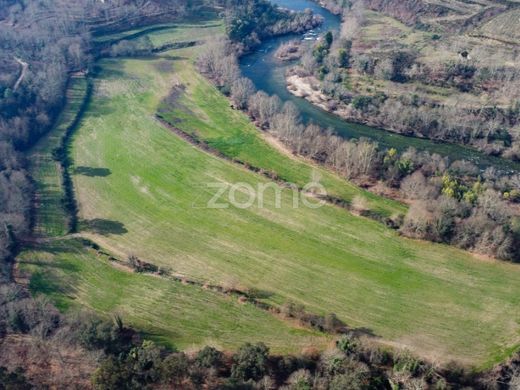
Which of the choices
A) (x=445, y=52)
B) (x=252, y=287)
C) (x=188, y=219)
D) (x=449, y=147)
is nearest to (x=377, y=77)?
(x=445, y=52)

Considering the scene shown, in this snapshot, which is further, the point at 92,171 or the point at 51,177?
the point at 92,171

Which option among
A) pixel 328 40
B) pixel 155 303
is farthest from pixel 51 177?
pixel 328 40

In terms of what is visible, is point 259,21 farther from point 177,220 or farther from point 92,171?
point 177,220

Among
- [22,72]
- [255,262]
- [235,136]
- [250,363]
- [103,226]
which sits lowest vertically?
[250,363]

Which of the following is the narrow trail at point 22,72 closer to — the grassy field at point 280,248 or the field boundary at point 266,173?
the grassy field at point 280,248

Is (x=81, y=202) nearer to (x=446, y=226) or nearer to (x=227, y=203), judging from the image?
(x=227, y=203)

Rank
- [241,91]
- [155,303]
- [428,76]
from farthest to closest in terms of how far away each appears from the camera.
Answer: [428,76], [241,91], [155,303]

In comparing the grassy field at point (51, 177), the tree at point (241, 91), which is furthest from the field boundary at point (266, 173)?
the grassy field at point (51, 177)
